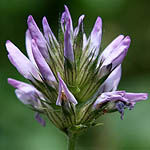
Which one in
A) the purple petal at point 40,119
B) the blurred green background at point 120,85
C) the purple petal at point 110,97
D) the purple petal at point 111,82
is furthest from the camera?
the blurred green background at point 120,85

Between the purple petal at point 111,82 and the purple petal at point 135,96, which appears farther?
the purple petal at point 111,82

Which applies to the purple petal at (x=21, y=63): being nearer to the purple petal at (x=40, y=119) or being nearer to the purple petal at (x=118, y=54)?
the purple petal at (x=40, y=119)

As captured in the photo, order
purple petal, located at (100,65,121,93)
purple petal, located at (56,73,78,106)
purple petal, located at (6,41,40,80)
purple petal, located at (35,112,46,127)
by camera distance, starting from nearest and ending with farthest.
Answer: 1. purple petal, located at (56,73,78,106)
2. purple petal, located at (6,41,40,80)
3. purple petal, located at (100,65,121,93)
4. purple petal, located at (35,112,46,127)

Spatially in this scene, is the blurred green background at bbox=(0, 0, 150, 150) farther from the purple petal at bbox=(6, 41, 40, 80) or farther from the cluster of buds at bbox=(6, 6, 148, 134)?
the purple petal at bbox=(6, 41, 40, 80)

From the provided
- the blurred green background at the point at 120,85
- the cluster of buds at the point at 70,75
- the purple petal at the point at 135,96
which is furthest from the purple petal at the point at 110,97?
the blurred green background at the point at 120,85

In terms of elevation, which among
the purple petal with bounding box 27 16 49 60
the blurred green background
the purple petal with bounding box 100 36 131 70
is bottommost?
the blurred green background

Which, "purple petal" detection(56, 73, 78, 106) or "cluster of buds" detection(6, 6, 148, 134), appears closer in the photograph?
"purple petal" detection(56, 73, 78, 106)

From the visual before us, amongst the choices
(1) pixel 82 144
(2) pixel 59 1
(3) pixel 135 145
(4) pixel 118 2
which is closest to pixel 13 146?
(1) pixel 82 144

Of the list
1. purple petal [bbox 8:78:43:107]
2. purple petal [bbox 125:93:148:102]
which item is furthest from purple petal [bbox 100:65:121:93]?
purple petal [bbox 8:78:43:107]
